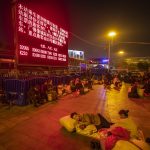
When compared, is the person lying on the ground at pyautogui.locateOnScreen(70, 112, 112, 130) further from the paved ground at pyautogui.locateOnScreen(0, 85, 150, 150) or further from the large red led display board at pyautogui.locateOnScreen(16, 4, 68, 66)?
the large red led display board at pyautogui.locateOnScreen(16, 4, 68, 66)

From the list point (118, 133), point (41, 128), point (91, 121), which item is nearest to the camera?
point (118, 133)

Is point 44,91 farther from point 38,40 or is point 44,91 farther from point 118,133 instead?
point 118,133

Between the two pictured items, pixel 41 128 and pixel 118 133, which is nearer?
pixel 118 133

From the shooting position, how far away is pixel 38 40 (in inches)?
490

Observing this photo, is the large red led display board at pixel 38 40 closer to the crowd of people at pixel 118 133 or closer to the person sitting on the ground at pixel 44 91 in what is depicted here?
the person sitting on the ground at pixel 44 91

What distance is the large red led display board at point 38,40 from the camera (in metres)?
10.8

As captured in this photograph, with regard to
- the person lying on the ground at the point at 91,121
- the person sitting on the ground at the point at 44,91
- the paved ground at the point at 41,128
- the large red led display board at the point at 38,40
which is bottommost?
the paved ground at the point at 41,128

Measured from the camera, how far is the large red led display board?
35.3 feet

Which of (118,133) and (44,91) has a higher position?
(44,91)

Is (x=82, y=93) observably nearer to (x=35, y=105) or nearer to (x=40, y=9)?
(x=35, y=105)

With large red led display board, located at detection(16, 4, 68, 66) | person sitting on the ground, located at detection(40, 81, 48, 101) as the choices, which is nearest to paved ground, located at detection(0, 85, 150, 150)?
person sitting on the ground, located at detection(40, 81, 48, 101)

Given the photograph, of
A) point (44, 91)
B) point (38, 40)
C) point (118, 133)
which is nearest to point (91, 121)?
point (118, 133)

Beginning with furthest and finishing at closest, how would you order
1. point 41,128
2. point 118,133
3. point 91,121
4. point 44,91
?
point 44,91 → point 41,128 → point 91,121 → point 118,133

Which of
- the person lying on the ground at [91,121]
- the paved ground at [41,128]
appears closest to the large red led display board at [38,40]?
the paved ground at [41,128]
